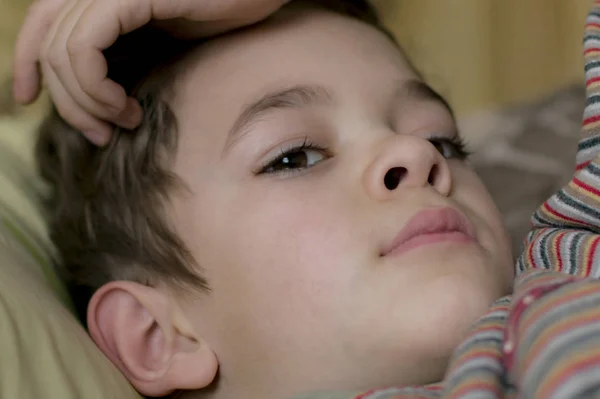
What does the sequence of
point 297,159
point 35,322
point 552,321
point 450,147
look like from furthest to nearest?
point 450,147
point 297,159
point 35,322
point 552,321

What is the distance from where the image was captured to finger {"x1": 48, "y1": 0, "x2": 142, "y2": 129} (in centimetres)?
86

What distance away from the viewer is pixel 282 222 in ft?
2.56

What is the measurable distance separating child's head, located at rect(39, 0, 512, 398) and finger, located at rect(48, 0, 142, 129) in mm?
55

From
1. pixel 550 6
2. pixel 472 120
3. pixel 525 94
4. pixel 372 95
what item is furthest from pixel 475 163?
pixel 372 95

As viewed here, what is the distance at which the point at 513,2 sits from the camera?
7.16 feet

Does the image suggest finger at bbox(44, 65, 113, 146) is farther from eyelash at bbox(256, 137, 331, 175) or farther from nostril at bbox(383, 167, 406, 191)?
nostril at bbox(383, 167, 406, 191)

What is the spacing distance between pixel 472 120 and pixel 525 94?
0.89 ft

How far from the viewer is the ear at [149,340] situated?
2.80ft

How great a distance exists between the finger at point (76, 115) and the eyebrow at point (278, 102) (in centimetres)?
19

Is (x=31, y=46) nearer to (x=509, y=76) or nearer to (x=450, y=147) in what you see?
(x=450, y=147)

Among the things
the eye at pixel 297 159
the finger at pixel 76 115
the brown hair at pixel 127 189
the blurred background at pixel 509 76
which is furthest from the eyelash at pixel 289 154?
the blurred background at pixel 509 76

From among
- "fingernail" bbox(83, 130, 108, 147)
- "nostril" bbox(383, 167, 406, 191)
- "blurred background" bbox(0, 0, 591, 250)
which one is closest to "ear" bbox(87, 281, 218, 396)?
"fingernail" bbox(83, 130, 108, 147)

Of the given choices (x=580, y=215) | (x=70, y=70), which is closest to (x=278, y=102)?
(x=70, y=70)

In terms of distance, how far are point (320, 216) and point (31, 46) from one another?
1.54ft
